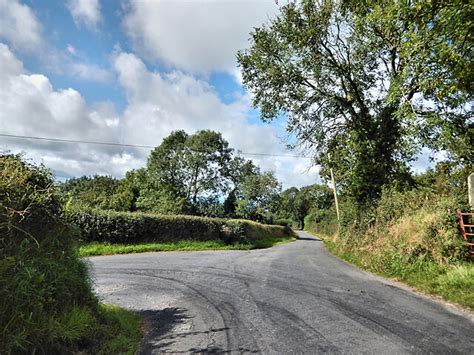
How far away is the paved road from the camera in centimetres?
426

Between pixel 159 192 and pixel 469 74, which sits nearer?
pixel 469 74

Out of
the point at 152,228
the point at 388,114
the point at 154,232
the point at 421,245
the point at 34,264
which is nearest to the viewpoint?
the point at 34,264

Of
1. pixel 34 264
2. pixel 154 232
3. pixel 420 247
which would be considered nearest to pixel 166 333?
pixel 34 264

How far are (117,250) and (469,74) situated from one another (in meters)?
15.7

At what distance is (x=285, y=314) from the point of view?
5.49 m

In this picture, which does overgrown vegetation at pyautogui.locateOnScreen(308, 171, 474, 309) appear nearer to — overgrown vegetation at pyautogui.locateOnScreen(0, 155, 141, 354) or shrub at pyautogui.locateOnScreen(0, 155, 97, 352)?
overgrown vegetation at pyautogui.locateOnScreen(0, 155, 141, 354)

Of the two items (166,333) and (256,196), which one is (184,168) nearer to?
(256,196)

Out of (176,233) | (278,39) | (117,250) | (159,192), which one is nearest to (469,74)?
(278,39)

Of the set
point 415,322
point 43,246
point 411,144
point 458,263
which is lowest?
point 415,322

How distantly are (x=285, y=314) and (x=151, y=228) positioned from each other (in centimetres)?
1465

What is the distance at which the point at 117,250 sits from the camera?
16.0 meters

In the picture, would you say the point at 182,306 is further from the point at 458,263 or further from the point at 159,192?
the point at 159,192

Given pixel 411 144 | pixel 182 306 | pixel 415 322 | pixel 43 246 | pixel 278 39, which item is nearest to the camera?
pixel 43 246

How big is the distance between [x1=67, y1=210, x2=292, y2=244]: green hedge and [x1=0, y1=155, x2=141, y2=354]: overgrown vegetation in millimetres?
Result: 9824
